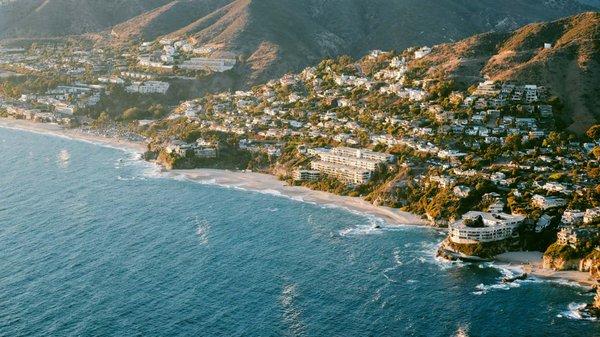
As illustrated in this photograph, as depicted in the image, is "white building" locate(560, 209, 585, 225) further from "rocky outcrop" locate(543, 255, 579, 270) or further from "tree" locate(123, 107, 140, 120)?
"tree" locate(123, 107, 140, 120)

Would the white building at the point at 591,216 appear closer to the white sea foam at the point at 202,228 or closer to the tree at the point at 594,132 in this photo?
the tree at the point at 594,132

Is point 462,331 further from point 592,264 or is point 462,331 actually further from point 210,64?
point 210,64

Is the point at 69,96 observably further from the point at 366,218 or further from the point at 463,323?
the point at 463,323

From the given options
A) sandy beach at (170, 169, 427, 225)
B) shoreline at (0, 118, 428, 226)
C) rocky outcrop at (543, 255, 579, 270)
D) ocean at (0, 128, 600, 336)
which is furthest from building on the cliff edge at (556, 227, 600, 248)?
sandy beach at (170, 169, 427, 225)

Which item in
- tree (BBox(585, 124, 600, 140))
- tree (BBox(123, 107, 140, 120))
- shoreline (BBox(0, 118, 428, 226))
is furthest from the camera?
tree (BBox(123, 107, 140, 120))

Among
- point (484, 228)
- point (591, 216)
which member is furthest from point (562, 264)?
point (484, 228)
